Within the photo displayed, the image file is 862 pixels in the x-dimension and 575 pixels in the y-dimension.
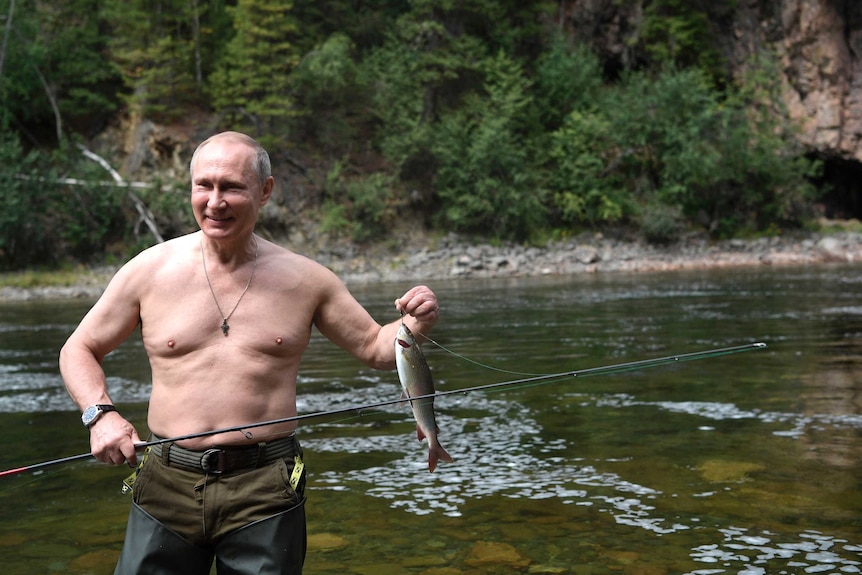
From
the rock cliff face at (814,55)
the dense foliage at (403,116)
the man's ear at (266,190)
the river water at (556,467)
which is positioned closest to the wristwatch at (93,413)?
the man's ear at (266,190)

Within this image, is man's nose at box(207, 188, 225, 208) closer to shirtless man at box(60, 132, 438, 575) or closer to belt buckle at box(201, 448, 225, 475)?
shirtless man at box(60, 132, 438, 575)

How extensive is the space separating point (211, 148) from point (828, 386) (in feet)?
27.2

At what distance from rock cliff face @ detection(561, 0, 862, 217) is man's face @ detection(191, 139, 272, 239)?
137ft

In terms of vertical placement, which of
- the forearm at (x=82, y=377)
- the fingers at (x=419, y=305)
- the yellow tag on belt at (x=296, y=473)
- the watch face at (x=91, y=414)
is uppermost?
the fingers at (x=419, y=305)

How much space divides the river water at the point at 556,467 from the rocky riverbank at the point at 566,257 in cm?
1839

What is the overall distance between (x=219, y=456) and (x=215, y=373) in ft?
0.98

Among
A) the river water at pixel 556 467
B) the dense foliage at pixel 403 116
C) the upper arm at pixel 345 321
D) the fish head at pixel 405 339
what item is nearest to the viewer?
the fish head at pixel 405 339

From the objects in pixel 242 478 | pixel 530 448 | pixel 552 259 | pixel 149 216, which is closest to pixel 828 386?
pixel 530 448

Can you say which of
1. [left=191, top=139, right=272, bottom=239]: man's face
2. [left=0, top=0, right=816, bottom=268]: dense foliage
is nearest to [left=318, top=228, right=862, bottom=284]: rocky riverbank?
[left=0, top=0, right=816, bottom=268]: dense foliage

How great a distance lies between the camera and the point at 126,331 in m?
3.53

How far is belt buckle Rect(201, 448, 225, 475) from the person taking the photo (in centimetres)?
323

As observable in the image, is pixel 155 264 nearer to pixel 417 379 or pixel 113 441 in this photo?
pixel 113 441

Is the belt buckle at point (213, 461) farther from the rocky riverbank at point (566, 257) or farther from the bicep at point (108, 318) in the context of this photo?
the rocky riverbank at point (566, 257)

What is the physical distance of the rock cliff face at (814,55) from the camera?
136ft
